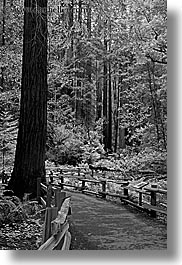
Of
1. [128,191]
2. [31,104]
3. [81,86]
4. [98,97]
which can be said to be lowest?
[128,191]

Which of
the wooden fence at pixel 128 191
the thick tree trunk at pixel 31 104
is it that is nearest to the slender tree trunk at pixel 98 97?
the wooden fence at pixel 128 191

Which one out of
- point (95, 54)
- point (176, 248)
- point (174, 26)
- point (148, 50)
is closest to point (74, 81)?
point (95, 54)

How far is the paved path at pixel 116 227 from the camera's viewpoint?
3742 millimetres

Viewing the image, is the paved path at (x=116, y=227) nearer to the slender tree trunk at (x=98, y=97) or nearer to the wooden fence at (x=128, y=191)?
the wooden fence at (x=128, y=191)

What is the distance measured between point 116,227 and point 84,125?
503cm

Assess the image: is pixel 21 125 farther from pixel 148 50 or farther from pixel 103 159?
pixel 103 159

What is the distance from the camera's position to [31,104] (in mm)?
4953

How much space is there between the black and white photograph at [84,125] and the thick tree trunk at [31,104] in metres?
0.01

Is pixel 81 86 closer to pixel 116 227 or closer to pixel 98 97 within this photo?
pixel 98 97

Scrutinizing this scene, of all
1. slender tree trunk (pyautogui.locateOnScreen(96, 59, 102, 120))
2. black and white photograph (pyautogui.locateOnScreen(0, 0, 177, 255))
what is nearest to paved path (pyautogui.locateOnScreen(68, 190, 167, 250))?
black and white photograph (pyautogui.locateOnScreen(0, 0, 177, 255))

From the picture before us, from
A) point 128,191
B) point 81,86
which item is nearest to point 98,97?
point 81,86

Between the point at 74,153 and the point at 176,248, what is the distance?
4941 mm

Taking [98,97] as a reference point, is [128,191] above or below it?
below

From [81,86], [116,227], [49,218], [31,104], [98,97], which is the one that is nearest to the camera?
[49,218]
